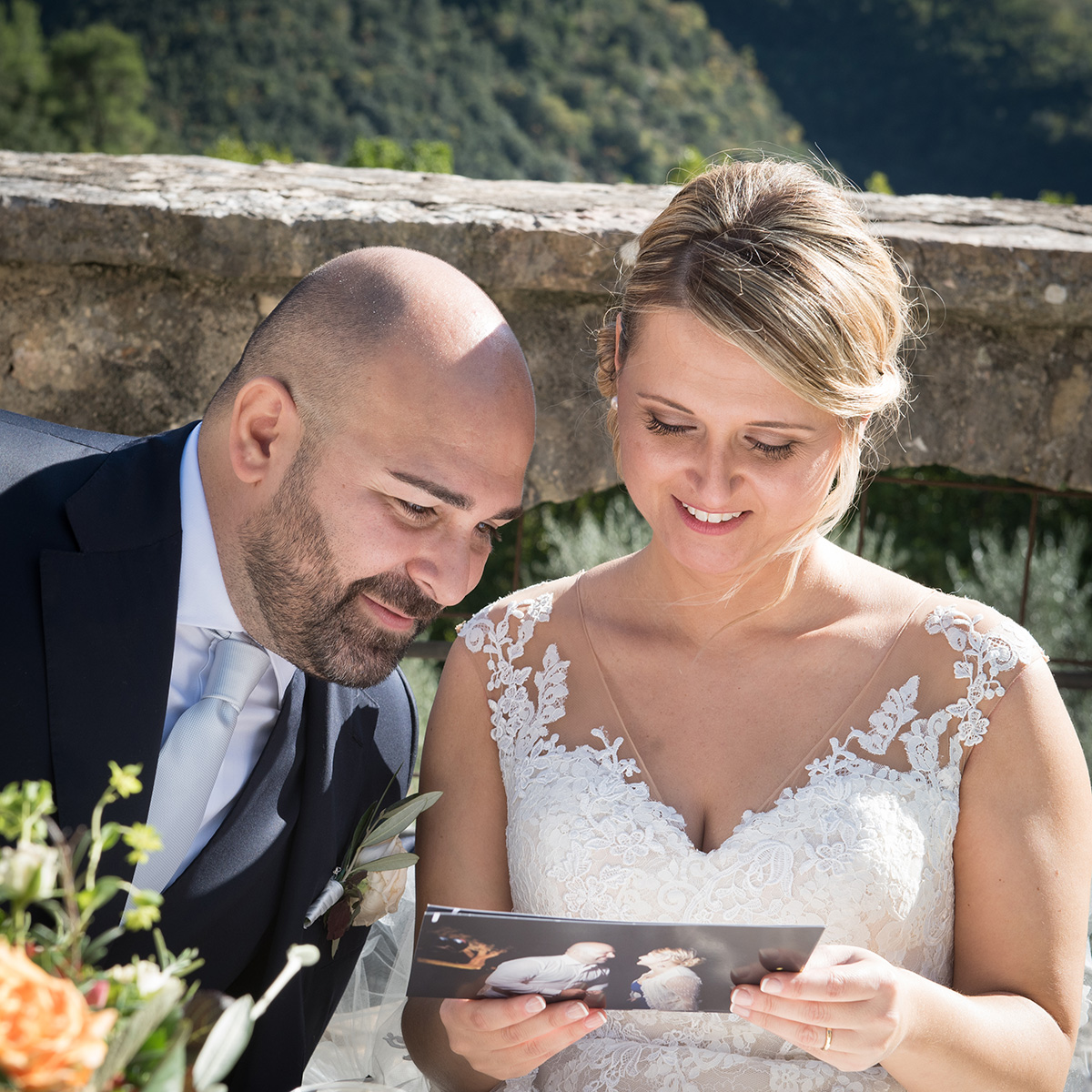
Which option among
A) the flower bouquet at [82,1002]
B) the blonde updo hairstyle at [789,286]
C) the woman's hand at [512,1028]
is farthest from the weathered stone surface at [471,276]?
the flower bouquet at [82,1002]

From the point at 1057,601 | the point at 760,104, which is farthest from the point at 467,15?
the point at 1057,601

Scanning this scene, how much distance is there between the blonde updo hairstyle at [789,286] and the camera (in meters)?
1.89

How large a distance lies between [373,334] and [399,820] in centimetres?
85

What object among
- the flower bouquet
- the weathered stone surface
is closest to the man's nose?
the weathered stone surface

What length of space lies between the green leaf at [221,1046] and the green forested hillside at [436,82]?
2384 centimetres

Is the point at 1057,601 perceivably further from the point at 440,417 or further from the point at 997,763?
the point at 440,417

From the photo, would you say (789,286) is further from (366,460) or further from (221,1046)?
(221,1046)

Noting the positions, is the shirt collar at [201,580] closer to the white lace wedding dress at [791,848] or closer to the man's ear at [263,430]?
the man's ear at [263,430]

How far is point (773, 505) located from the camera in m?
1.97

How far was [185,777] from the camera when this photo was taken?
1.78 meters

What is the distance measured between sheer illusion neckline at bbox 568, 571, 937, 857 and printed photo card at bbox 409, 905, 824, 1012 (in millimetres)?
441

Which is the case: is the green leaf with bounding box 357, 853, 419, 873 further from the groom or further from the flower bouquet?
the flower bouquet

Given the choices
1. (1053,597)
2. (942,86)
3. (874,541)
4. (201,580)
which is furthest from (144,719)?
(942,86)

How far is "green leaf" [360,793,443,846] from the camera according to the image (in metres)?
1.92
